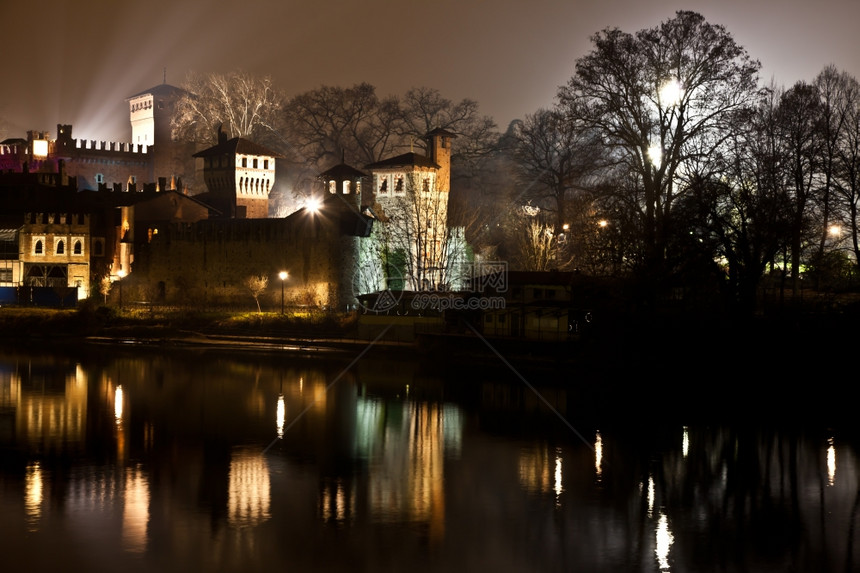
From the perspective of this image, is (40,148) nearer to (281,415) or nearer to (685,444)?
(281,415)

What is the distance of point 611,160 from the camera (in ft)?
116

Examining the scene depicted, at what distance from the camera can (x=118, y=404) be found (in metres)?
30.5

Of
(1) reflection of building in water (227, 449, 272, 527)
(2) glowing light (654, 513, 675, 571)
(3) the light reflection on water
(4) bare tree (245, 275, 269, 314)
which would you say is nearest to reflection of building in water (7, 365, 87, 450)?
(3) the light reflection on water

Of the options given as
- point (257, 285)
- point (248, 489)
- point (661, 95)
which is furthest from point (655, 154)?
point (257, 285)

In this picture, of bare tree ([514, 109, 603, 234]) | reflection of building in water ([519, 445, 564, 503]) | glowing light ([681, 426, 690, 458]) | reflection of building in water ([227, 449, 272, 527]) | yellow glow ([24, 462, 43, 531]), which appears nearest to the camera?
yellow glow ([24, 462, 43, 531])

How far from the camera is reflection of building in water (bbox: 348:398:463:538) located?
1952 cm

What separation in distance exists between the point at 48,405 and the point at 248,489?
480 inches

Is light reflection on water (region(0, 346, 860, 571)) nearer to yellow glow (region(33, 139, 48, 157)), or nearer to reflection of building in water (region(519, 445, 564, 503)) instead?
reflection of building in water (region(519, 445, 564, 503))

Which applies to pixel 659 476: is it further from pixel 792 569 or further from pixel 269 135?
pixel 269 135

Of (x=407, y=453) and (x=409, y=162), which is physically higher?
(x=409, y=162)

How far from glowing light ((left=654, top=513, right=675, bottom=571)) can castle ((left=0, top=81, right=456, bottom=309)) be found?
1126 inches
